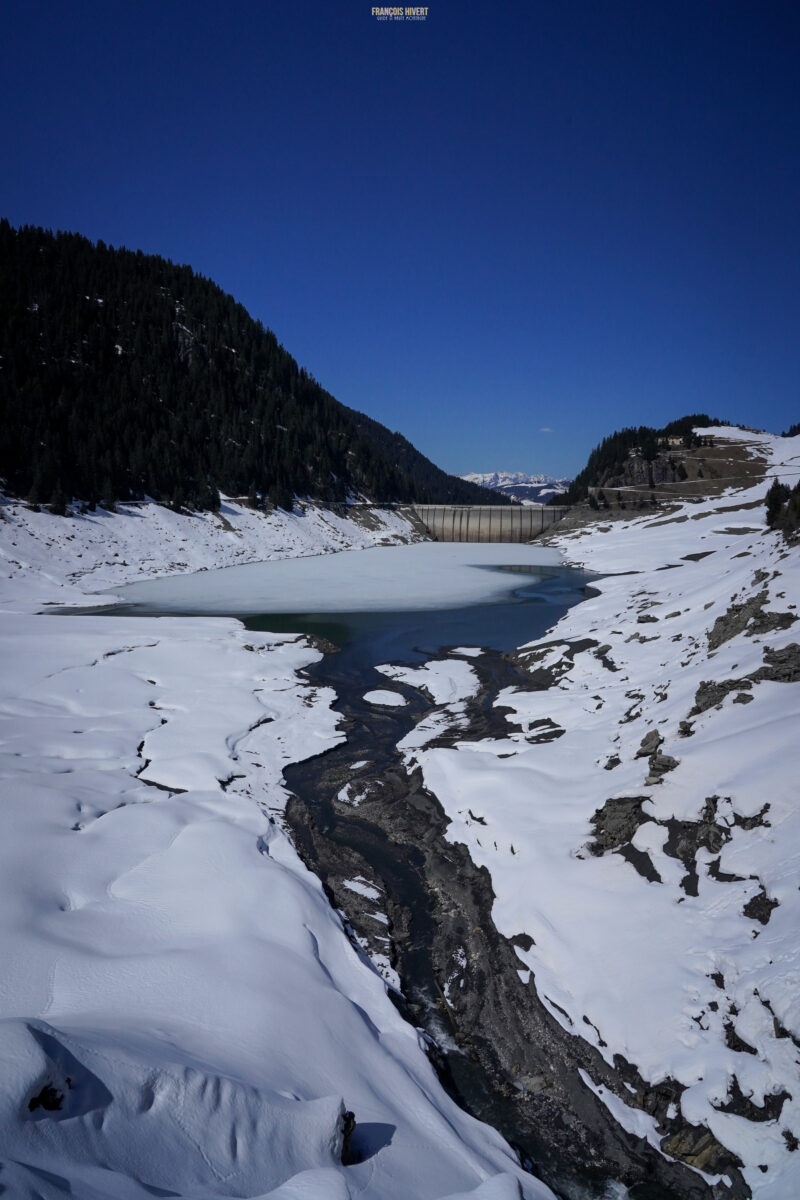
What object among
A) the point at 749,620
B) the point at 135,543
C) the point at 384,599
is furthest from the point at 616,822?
the point at 135,543

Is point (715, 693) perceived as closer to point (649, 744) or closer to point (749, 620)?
point (649, 744)

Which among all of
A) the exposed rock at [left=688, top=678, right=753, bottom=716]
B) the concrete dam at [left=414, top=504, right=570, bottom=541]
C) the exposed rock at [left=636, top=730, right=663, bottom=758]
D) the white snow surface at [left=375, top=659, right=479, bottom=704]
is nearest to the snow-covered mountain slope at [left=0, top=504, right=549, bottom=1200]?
the white snow surface at [left=375, top=659, right=479, bottom=704]

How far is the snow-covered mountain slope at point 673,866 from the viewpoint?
561 centimetres

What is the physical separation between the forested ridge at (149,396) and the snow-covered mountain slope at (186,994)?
38275 millimetres

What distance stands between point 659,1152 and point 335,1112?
3.21 meters

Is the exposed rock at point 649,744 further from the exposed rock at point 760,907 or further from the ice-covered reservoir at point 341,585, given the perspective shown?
the ice-covered reservoir at point 341,585

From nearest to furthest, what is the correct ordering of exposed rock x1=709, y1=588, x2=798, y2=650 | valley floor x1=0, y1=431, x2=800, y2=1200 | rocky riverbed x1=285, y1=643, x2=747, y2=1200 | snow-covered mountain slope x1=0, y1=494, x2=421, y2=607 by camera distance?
valley floor x1=0, y1=431, x2=800, y2=1200
rocky riverbed x1=285, y1=643, x2=747, y2=1200
exposed rock x1=709, y1=588, x2=798, y2=650
snow-covered mountain slope x1=0, y1=494, x2=421, y2=607

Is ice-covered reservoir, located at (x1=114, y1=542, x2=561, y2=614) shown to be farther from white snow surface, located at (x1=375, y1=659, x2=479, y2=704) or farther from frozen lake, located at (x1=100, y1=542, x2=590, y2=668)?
white snow surface, located at (x1=375, y1=659, x2=479, y2=704)

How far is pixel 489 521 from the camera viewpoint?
75125 mm

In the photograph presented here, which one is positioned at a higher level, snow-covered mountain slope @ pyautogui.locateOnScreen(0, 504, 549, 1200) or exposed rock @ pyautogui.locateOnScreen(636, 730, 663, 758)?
exposed rock @ pyautogui.locateOnScreen(636, 730, 663, 758)

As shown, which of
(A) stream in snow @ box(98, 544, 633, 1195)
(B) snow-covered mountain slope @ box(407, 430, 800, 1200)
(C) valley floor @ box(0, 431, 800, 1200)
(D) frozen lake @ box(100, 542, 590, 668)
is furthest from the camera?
(D) frozen lake @ box(100, 542, 590, 668)

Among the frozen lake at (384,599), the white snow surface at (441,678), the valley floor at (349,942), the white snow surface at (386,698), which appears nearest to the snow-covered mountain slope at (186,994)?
the valley floor at (349,942)

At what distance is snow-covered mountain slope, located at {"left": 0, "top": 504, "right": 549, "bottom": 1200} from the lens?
3613mm

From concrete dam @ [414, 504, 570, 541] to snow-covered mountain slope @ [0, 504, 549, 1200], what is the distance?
6177 centimetres
